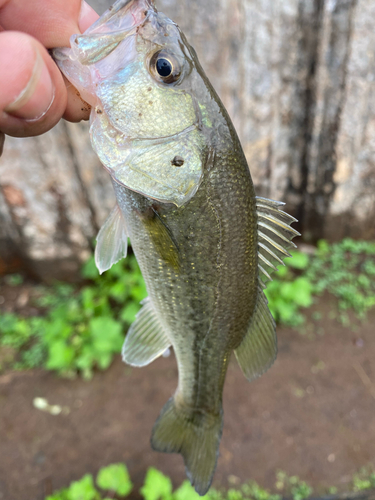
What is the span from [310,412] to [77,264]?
2.80m

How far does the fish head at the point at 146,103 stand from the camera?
3.59ft

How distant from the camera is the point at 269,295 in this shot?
3.35 meters

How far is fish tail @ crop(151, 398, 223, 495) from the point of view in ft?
5.12

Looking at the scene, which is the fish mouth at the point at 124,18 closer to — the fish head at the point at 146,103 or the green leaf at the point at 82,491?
the fish head at the point at 146,103

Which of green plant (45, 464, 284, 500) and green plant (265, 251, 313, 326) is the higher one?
green plant (265, 251, 313, 326)

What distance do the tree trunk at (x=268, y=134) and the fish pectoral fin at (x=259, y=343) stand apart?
244 cm

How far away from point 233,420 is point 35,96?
289 cm

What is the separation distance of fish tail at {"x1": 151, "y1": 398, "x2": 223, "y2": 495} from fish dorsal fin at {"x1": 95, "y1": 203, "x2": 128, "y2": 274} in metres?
0.87

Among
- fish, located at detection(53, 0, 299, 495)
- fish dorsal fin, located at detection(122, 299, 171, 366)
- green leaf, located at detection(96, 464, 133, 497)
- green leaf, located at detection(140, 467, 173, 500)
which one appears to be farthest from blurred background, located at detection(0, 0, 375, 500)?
fish, located at detection(53, 0, 299, 495)

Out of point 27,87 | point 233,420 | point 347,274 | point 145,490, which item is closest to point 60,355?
point 145,490

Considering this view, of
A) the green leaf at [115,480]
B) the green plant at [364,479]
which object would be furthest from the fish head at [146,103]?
the green plant at [364,479]

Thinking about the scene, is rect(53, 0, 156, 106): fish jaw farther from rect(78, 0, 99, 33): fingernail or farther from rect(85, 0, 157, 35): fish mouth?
rect(78, 0, 99, 33): fingernail

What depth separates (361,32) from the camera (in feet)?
10.0

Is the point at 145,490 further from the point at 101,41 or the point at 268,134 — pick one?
the point at 268,134
